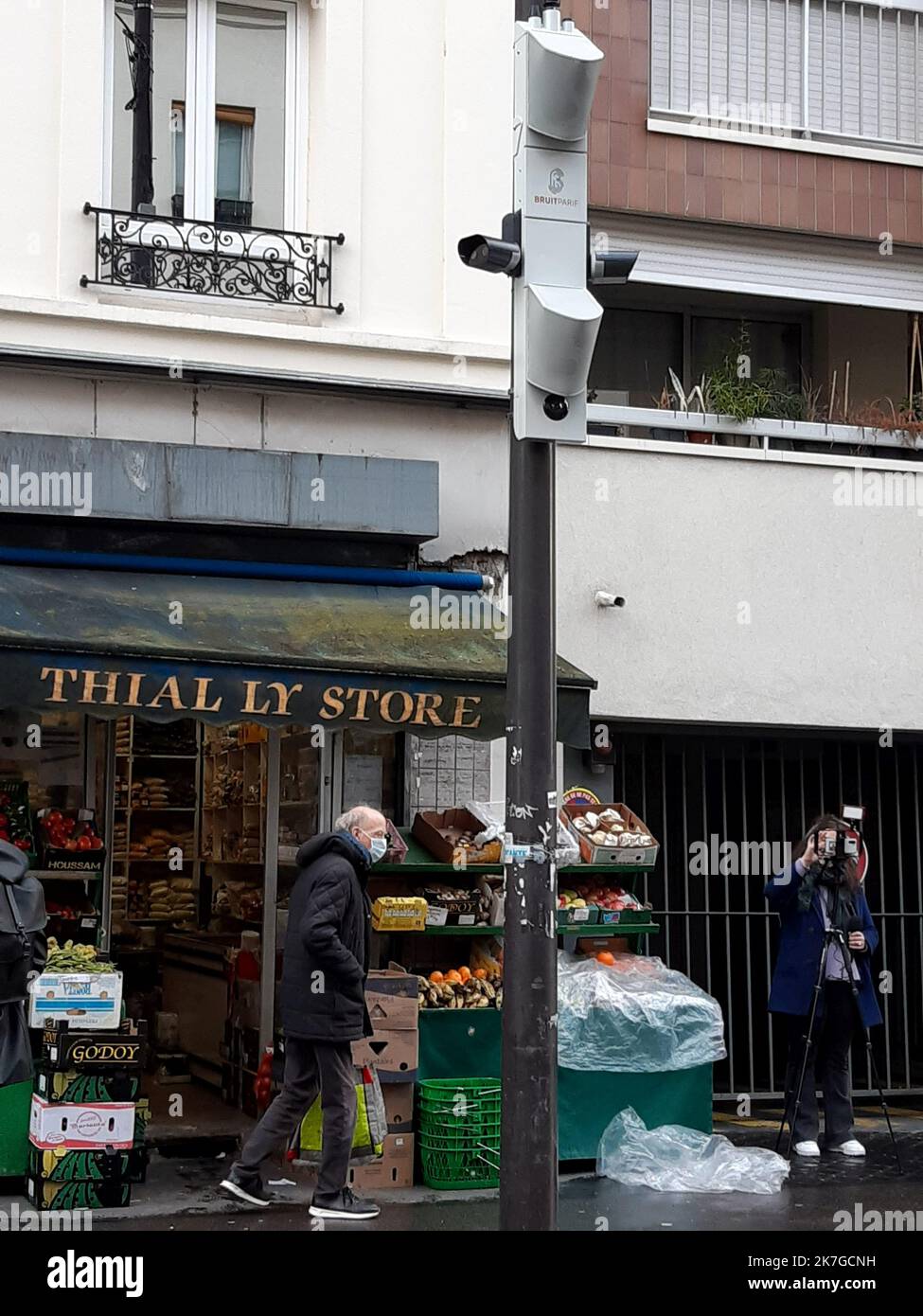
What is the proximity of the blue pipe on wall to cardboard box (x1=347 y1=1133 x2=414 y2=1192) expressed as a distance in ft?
11.1

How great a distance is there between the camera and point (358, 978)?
8695 mm

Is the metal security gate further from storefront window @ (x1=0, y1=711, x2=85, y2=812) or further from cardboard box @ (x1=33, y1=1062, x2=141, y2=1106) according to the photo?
cardboard box @ (x1=33, y1=1062, x2=141, y2=1106)

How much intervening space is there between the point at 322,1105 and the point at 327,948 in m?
0.81

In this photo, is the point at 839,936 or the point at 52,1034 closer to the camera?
the point at 52,1034

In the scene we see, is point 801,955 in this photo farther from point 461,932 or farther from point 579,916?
point 461,932

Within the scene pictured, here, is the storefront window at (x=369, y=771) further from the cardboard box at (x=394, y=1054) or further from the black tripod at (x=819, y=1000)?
the black tripod at (x=819, y=1000)

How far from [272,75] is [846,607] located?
5.50 m

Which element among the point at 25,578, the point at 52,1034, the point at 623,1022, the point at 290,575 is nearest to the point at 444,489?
the point at 290,575

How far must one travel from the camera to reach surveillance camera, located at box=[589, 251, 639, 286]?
746cm

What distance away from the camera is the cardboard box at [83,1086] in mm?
9008

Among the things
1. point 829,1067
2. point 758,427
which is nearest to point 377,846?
point 829,1067

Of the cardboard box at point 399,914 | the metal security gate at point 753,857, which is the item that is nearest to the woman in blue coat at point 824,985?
the metal security gate at point 753,857

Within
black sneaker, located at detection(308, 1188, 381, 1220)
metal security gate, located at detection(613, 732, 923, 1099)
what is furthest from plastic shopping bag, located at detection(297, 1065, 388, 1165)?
metal security gate, located at detection(613, 732, 923, 1099)
